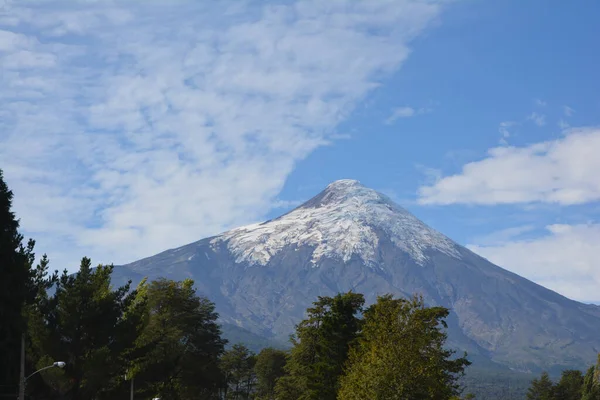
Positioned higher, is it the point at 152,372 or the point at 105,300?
the point at 105,300

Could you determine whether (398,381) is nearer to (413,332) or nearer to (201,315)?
(413,332)

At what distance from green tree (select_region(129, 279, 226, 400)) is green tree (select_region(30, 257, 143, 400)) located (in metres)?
10.9

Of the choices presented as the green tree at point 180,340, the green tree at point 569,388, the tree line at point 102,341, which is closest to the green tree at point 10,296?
the tree line at point 102,341

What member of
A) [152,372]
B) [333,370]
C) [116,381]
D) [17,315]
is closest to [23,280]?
[17,315]

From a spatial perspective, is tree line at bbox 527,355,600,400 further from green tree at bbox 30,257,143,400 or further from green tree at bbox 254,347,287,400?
green tree at bbox 30,257,143,400

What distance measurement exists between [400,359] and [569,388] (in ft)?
361

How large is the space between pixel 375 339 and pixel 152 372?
765 inches

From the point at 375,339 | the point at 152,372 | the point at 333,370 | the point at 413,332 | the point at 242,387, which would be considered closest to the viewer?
the point at 413,332

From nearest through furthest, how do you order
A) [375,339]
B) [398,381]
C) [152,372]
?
[398,381] → [375,339] → [152,372]

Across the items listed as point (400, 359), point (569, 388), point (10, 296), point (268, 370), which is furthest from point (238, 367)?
point (10, 296)

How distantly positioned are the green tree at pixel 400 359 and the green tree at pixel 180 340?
62.5ft

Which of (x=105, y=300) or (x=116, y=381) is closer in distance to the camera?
(x=105, y=300)

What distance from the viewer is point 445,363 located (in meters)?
66.0

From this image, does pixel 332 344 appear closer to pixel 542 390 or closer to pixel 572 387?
pixel 572 387
